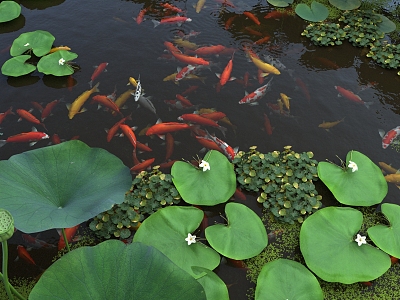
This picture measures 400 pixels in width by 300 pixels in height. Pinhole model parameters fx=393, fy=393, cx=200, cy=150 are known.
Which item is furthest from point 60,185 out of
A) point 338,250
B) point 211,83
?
point 211,83

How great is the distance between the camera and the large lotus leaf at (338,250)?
3.12 m

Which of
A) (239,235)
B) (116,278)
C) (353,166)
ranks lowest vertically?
(239,235)

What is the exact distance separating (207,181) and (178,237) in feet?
2.21

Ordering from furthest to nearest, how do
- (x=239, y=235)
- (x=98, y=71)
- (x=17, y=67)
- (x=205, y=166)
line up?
(x=98, y=71) → (x=17, y=67) → (x=205, y=166) → (x=239, y=235)

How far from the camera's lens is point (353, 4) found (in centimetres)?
599

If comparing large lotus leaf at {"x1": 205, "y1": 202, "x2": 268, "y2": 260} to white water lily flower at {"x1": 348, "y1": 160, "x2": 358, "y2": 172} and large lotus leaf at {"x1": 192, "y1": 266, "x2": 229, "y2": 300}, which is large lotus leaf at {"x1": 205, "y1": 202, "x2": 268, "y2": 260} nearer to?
large lotus leaf at {"x1": 192, "y1": 266, "x2": 229, "y2": 300}

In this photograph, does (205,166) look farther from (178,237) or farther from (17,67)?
(17,67)

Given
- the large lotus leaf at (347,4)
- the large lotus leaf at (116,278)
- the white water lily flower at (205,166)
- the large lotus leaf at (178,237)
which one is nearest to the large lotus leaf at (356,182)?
the white water lily flower at (205,166)

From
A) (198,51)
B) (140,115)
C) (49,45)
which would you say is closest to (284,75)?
(198,51)

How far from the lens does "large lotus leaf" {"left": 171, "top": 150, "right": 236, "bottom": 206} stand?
3.62 meters

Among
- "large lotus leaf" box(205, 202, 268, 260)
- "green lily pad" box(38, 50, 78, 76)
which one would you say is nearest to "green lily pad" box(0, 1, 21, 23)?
"green lily pad" box(38, 50, 78, 76)

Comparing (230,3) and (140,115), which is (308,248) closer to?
(140,115)

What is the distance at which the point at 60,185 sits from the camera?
2.86 metres

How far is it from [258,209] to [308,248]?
0.67 metres
